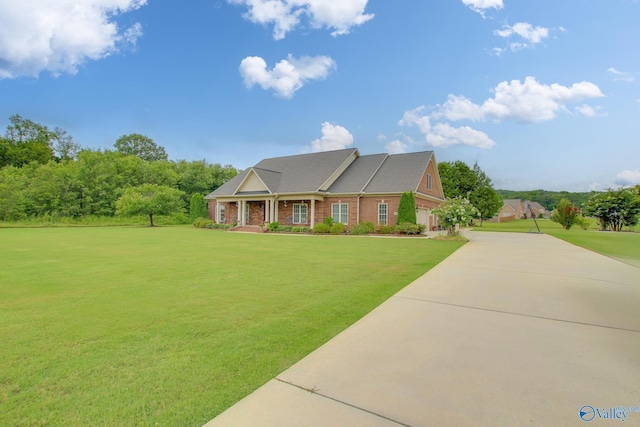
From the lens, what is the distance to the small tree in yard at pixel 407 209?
20.9 meters

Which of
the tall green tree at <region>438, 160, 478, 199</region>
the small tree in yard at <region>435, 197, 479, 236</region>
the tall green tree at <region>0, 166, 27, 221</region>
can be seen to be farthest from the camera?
the tall green tree at <region>438, 160, 478, 199</region>

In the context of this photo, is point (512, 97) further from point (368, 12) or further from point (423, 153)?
point (368, 12)

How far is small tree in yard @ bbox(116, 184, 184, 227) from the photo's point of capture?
101ft

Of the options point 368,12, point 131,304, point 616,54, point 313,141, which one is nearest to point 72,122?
point 313,141

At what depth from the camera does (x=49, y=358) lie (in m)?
3.04

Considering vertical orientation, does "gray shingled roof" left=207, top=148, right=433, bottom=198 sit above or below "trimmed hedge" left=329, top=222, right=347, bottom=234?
above

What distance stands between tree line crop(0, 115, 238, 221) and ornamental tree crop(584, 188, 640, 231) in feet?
135

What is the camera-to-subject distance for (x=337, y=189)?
80.5 ft

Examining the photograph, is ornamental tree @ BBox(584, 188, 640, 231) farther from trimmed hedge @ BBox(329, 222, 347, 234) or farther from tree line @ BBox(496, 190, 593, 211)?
tree line @ BBox(496, 190, 593, 211)

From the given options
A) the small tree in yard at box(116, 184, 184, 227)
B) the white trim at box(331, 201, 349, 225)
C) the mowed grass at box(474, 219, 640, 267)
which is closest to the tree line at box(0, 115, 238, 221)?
the small tree in yard at box(116, 184, 184, 227)

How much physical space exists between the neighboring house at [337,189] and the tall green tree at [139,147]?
46.8m

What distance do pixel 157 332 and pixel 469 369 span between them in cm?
359

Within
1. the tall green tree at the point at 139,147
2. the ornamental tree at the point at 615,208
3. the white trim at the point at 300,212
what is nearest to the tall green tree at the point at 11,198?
the white trim at the point at 300,212

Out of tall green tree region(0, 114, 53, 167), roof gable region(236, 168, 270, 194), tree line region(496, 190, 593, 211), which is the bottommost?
roof gable region(236, 168, 270, 194)
